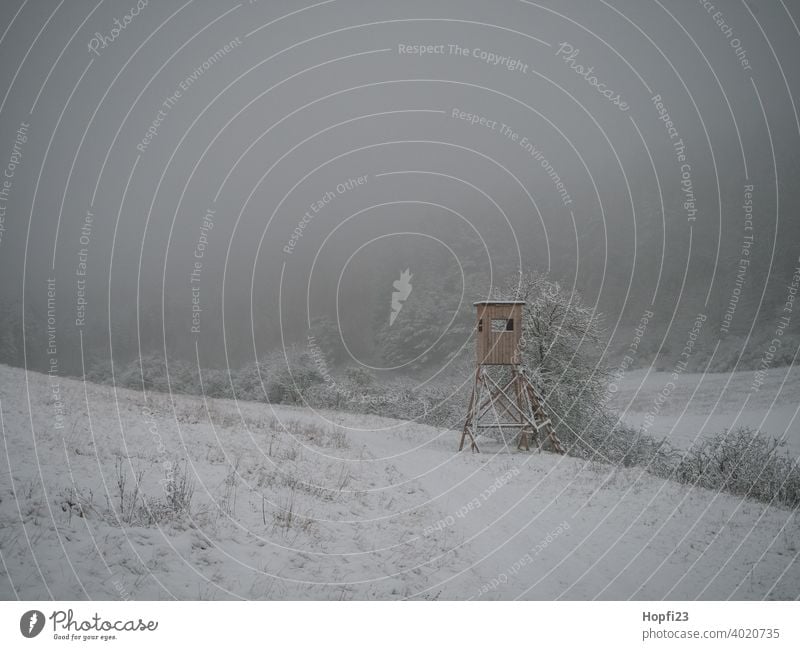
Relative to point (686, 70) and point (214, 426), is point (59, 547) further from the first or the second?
point (686, 70)

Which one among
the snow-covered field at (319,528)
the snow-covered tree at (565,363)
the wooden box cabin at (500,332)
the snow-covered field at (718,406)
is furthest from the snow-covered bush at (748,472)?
the wooden box cabin at (500,332)

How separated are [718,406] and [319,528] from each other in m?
28.2

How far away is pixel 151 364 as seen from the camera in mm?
46531

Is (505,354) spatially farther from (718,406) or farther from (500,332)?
(718,406)

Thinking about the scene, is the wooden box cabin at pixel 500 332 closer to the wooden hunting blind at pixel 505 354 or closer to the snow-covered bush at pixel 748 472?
the wooden hunting blind at pixel 505 354

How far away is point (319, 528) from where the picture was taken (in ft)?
27.8

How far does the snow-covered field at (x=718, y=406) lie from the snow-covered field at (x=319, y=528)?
11.0 metres

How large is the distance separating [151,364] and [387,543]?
46.6 m

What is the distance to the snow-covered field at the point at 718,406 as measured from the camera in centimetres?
2119

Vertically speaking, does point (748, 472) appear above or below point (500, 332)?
below

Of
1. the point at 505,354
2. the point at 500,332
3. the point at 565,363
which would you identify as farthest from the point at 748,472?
the point at 500,332

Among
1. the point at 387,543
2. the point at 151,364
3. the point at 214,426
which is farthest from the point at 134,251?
the point at 387,543

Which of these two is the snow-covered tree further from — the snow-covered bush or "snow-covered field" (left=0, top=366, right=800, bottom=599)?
"snow-covered field" (left=0, top=366, right=800, bottom=599)

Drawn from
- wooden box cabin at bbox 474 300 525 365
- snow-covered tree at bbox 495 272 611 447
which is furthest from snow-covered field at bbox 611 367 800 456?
wooden box cabin at bbox 474 300 525 365
